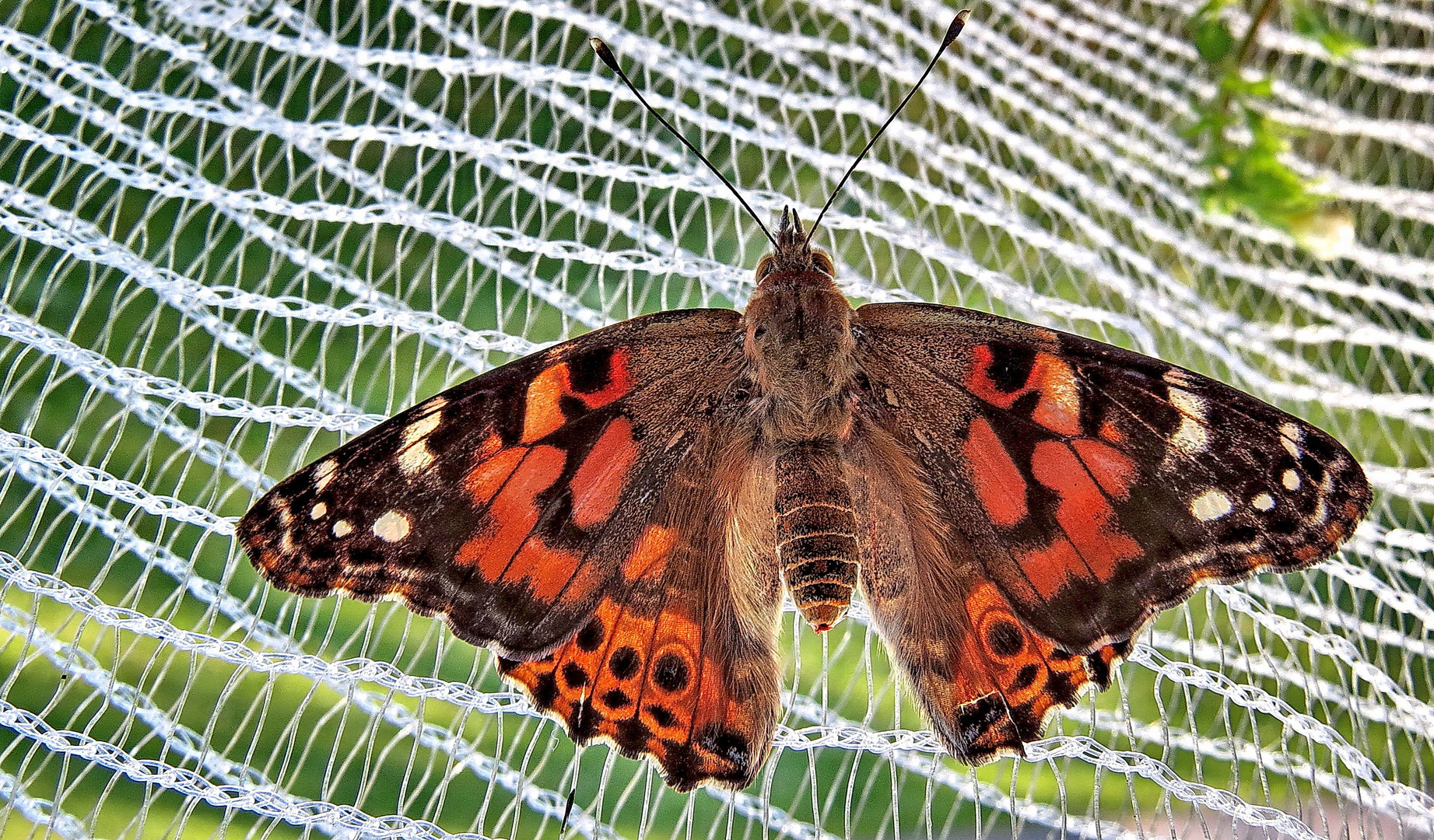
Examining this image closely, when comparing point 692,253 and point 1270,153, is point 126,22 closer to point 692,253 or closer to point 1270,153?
point 692,253

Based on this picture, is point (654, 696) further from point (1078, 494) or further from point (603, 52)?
point (603, 52)

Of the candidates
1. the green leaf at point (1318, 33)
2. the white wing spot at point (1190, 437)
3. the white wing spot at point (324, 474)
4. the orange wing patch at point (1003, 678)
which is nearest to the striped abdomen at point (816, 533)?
the orange wing patch at point (1003, 678)

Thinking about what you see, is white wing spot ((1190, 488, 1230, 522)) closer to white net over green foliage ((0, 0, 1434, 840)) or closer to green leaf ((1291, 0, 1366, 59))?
white net over green foliage ((0, 0, 1434, 840))

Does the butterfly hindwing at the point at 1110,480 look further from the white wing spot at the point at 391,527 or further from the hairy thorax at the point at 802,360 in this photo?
the white wing spot at the point at 391,527

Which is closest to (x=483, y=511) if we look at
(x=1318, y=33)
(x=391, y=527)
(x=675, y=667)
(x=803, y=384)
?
(x=391, y=527)

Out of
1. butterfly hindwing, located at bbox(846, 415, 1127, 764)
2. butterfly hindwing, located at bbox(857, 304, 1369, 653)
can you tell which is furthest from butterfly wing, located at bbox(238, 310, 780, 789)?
butterfly hindwing, located at bbox(857, 304, 1369, 653)

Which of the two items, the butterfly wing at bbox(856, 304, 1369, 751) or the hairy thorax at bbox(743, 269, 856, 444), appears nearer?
the butterfly wing at bbox(856, 304, 1369, 751)

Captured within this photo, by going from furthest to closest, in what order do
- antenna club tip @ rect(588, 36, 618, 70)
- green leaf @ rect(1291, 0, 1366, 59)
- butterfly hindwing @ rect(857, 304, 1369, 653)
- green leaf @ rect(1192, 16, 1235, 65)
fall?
green leaf @ rect(1192, 16, 1235, 65) → green leaf @ rect(1291, 0, 1366, 59) → antenna club tip @ rect(588, 36, 618, 70) → butterfly hindwing @ rect(857, 304, 1369, 653)
